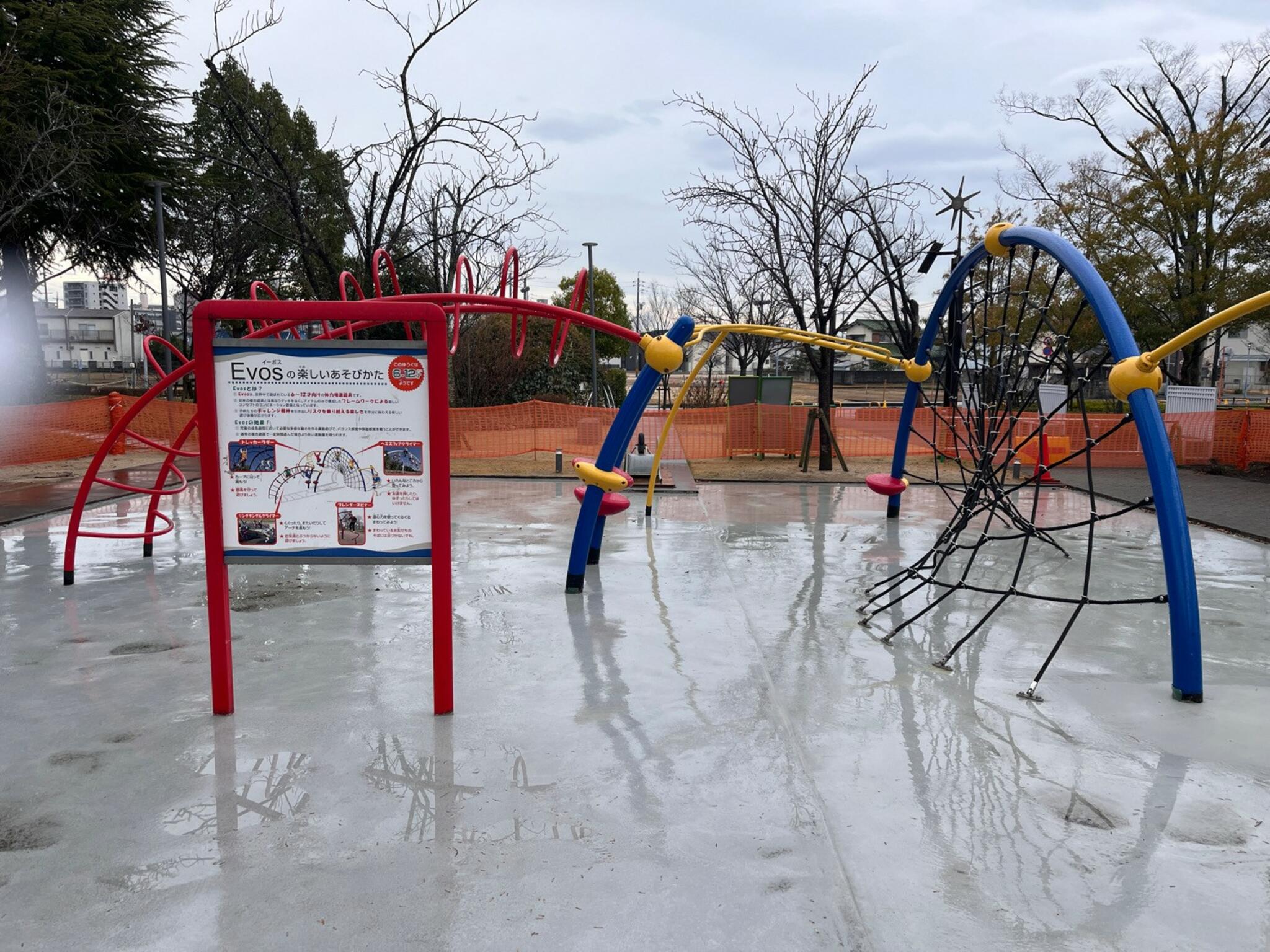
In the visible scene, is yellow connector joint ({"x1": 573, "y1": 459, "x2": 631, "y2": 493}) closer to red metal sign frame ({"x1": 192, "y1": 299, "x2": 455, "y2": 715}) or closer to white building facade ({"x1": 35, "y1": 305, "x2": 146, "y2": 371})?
red metal sign frame ({"x1": 192, "y1": 299, "x2": 455, "y2": 715})

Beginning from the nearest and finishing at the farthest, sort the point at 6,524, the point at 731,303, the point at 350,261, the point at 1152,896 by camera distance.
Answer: the point at 1152,896 → the point at 6,524 → the point at 350,261 → the point at 731,303

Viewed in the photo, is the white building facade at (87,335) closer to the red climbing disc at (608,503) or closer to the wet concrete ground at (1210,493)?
the wet concrete ground at (1210,493)

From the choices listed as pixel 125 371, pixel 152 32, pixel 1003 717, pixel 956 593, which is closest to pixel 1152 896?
pixel 1003 717

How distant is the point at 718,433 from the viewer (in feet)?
71.4

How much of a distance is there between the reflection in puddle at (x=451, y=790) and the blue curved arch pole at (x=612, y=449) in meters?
3.22

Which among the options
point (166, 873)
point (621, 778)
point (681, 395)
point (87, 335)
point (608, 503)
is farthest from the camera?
point (87, 335)

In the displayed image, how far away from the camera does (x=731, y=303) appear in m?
32.8

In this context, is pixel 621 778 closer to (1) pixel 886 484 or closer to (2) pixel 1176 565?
(2) pixel 1176 565

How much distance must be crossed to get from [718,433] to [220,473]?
57.5 feet

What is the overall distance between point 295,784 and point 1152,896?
3.56m

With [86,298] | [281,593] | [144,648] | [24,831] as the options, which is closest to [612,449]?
[281,593]

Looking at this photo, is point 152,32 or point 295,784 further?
point 152,32

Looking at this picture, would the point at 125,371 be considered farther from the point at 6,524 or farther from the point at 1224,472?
the point at 1224,472

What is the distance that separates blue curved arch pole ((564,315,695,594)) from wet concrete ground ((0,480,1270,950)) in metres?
0.39
